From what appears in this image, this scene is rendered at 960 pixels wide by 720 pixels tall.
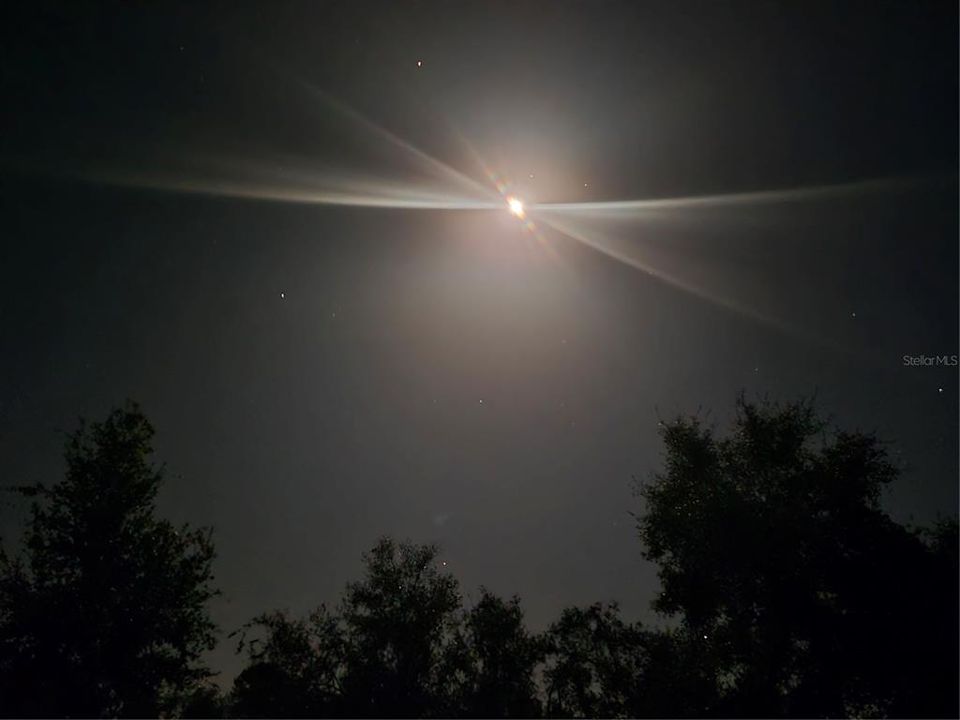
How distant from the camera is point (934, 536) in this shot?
2089 centimetres

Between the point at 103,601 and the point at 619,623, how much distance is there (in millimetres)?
25693

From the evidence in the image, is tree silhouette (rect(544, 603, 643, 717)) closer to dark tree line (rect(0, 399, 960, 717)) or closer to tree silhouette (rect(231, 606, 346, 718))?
dark tree line (rect(0, 399, 960, 717))

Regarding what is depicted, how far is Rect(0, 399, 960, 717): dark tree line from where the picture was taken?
1905 centimetres

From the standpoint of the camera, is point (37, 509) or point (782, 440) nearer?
point (37, 509)

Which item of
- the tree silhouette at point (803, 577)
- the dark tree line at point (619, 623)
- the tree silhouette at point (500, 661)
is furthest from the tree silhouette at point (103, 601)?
the tree silhouette at point (803, 577)

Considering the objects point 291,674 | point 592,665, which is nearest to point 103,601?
point 291,674

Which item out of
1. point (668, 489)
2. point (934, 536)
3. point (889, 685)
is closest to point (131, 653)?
point (668, 489)

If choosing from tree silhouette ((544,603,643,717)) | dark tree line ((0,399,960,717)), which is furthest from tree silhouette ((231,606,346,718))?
tree silhouette ((544,603,643,717))

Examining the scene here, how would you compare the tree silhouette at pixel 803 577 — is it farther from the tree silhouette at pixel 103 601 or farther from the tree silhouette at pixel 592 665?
the tree silhouette at pixel 103 601

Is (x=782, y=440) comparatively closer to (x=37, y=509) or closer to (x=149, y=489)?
(x=149, y=489)

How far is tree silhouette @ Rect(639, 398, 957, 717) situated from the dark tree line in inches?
2.6

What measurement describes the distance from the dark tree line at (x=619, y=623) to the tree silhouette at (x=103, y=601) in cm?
7

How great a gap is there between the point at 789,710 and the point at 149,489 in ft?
95.2

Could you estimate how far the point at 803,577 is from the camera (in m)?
20.7
